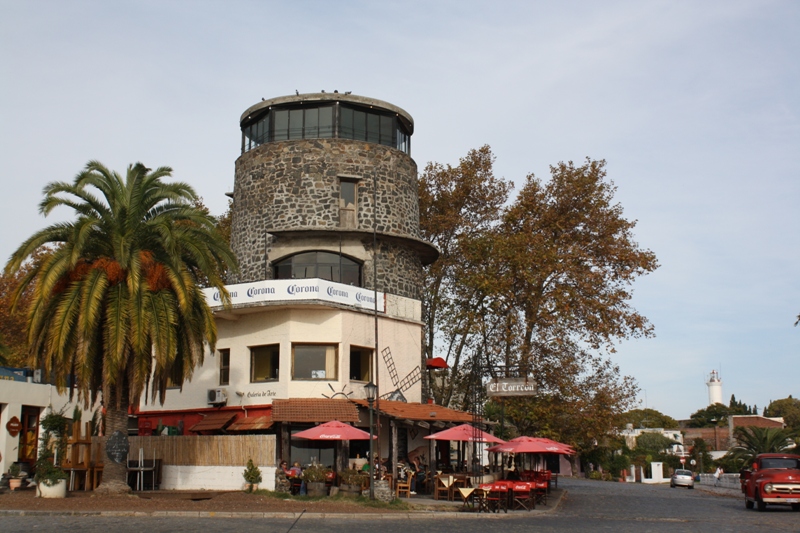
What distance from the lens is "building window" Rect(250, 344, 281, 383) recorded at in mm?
30266

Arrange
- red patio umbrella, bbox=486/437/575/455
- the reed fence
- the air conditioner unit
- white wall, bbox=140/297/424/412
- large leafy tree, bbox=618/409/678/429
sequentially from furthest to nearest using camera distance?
large leafy tree, bbox=618/409/678/429
the air conditioner unit
white wall, bbox=140/297/424/412
red patio umbrella, bbox=486/437/575/455
the reed fence

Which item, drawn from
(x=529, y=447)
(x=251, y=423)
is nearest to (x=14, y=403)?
(x=251, y=423)

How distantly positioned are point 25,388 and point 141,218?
32.9ft

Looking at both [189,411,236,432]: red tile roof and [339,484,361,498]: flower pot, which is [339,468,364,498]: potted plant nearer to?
[339,484,361,498]: flower pot

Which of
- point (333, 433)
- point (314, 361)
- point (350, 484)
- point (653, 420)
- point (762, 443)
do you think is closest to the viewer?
point (350, 484)

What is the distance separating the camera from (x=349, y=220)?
113 ft

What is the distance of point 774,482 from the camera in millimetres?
24844

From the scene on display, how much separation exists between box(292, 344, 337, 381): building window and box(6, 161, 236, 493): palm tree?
5.16 metres

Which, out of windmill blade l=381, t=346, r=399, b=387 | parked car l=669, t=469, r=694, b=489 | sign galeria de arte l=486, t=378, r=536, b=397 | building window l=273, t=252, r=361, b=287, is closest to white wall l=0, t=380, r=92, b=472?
building window l=273, t=252, r=361, b=287

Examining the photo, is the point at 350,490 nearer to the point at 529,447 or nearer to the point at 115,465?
the point at 115,465

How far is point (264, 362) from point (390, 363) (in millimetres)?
4866

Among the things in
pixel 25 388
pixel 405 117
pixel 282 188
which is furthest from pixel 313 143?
pixel 25 388

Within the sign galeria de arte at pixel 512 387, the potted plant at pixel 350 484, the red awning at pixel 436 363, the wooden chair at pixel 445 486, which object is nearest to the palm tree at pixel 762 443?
the red awning at pixel 436 363

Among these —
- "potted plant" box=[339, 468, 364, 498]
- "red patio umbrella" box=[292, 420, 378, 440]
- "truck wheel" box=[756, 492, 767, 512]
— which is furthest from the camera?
"red patio umbrella" box=[292, 420, 378, 440]
